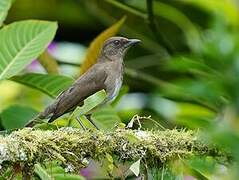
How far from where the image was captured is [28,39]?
310cm

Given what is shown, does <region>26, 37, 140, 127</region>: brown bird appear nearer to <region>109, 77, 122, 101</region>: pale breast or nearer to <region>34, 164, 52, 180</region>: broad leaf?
<region>109, 77, 122, 101</region>: pale breast

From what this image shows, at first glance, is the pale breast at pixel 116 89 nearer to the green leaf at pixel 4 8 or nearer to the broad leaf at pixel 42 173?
the green leaf at pixel 4 8

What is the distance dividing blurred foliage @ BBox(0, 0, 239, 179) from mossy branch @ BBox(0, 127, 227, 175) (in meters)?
0.05

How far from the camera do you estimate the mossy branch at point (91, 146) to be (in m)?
2.26

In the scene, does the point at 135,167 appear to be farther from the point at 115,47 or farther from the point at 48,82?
the point at 115,47

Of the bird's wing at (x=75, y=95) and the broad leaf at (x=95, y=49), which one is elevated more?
the broad leaf at (x=95, y=49)

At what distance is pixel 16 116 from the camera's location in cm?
315

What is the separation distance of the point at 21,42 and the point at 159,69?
7.74 ft

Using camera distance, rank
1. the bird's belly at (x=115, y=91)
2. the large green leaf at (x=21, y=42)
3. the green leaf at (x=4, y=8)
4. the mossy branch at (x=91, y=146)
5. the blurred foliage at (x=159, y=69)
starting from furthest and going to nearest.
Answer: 1. the bird's belly at (x=115, y=91)
2. the green leaf at (x=4, y=8)
3. the large green leaf at (x=21, y=42)
4. the blurred foliage at (x=159, y=69)
5. the mossy branch at (x=91, y=146)

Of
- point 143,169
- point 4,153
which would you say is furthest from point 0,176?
point 143,169

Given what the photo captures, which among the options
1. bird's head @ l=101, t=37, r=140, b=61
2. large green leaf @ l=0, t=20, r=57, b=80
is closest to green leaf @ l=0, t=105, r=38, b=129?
large green leaf @ l=0, t=20, r=57, b=80

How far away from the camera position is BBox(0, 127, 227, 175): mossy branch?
2260 mm

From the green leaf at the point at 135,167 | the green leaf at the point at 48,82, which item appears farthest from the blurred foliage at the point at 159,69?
the green leaf at the point at 135,167

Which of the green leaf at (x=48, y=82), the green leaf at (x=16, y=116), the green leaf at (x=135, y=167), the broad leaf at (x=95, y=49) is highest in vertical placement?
the broad leaf at (x=95, y=49)
